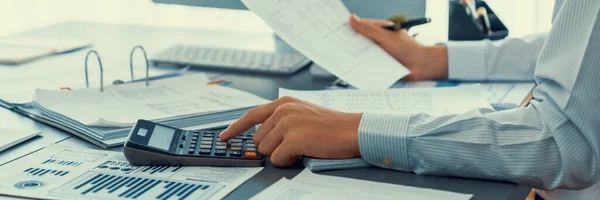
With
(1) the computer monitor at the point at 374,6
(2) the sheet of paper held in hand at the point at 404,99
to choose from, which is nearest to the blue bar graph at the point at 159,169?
(2) the sheet of paper held in hand at the point at 404,99

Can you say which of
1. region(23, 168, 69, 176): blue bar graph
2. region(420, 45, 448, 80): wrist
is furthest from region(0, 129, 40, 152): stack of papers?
region(420, 45, 448, 80): wrist

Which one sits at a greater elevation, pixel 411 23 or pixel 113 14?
pixel 411 23

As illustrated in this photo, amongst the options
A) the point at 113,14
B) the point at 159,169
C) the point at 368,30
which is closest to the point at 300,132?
the point at 159,169

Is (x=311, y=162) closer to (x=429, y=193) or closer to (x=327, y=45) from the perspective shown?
(x=429, y=193)

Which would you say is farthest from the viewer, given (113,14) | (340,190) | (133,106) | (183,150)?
(113,14)

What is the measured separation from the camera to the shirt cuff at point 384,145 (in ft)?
3.74

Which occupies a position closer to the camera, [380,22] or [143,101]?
[143,101]

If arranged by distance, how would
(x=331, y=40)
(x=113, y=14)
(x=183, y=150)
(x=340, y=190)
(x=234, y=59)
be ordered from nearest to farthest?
(x=340, y=190), (x=183, y=150), (x=331, y=40), (x=234, y=59), (x=113, y=14)

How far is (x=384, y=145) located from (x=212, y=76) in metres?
0.68

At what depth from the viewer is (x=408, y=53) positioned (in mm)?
1708

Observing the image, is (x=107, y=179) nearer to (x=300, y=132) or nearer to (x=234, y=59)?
(x=300, y=132)

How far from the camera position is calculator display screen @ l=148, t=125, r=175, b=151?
115 cm

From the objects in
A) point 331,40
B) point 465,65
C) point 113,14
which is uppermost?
point 331,40

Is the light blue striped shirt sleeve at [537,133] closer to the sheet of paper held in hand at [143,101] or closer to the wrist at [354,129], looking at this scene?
the wrist at [354,129]
